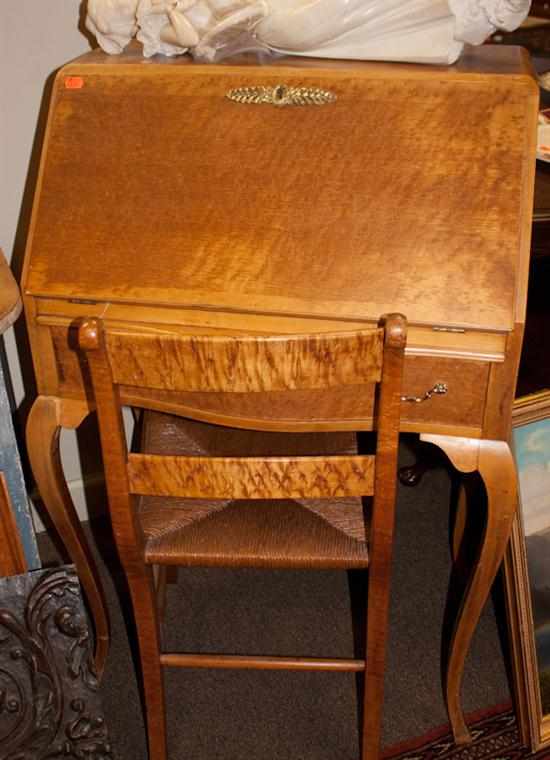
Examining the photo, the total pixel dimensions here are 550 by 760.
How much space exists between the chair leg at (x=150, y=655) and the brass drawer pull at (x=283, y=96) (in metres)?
0.74

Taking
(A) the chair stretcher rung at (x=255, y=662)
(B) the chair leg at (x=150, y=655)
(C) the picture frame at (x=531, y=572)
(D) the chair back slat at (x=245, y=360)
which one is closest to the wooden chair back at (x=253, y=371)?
(D) the chair back slat at (x=245, y=360)

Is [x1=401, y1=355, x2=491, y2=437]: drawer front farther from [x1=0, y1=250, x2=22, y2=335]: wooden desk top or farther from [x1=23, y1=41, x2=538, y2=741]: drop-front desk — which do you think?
[x1=0, y1=250, x2=22, y2=335]: wooden desk top

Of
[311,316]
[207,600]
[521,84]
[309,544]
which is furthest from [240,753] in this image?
[521,84]

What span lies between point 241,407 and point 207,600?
74 cm

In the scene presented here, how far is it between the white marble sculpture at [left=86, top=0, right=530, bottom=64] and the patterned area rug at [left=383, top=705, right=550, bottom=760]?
1199 mm

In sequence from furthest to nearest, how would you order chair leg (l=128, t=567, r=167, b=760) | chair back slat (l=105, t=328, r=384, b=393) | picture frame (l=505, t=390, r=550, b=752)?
1. picture frame (l=505, t=390, r=550, b=752)
2. chair leg (l=128, t=567, r=167, b=760)
3. chair back slat (l=105, t=328, r=384, b=393)

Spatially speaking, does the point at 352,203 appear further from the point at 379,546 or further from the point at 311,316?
the point at 379,546

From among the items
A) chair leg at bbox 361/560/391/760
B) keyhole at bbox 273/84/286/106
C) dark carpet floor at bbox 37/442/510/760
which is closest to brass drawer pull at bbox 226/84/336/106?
keyhole at bbox 273/84/286/106

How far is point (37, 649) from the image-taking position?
138cm

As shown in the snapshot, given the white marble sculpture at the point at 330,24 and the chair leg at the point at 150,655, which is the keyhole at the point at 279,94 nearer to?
the white marble sculpture at the point at 330,24

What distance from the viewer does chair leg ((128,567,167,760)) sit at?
4.29 feet

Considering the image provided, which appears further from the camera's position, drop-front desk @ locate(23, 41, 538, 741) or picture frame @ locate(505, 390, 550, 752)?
picture frame @ locate(505, 390, 550, 752)

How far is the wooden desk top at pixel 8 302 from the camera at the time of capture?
1.11m

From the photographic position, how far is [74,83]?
1366 millimetres
